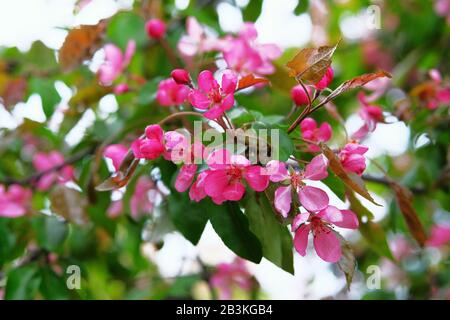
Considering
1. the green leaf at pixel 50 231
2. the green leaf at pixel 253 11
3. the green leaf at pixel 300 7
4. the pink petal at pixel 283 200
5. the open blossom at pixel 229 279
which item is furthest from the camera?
the open blossom at pixel 229 279

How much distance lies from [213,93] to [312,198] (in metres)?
0.22

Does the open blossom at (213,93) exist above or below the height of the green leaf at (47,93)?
above

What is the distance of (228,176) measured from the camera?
0.97 metres

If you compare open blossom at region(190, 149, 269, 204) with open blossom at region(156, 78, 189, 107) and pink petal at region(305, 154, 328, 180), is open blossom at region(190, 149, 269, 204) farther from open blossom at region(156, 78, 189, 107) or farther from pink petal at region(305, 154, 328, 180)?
open blossom at region(156, 78, 189, 107)

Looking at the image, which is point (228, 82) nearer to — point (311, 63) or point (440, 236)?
point (311, 63)

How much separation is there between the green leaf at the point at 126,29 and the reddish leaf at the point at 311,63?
2.94 feet

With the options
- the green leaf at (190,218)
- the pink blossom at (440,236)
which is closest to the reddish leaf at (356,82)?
the green leaf at (190,218)

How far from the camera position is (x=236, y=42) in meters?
1.45

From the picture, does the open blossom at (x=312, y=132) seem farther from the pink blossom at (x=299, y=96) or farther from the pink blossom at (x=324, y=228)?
the pink blossom at (x=324, y=228)

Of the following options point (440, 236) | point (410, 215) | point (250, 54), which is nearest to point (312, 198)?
point (410, 215)

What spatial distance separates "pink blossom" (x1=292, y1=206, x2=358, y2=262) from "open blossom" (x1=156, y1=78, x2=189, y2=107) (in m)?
0.46

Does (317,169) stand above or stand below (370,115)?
above

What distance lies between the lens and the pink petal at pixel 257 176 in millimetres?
952

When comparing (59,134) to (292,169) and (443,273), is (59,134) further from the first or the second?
(443,273)
